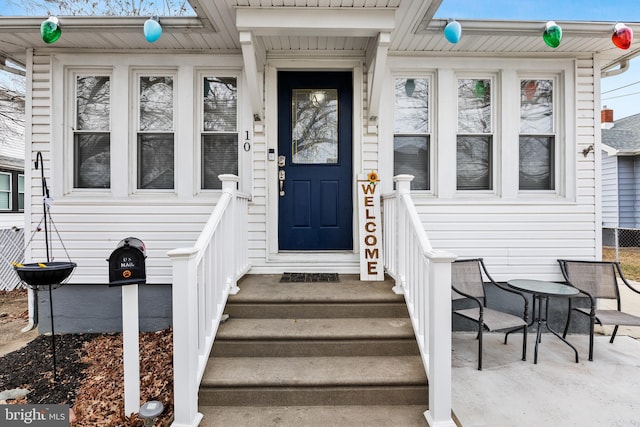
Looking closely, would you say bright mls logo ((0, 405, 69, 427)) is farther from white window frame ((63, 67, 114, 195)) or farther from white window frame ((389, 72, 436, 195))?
white window frame ((389, 72, 436, 195))

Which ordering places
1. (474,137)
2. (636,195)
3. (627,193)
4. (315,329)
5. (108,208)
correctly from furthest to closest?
(627,193) < (636,195) < (474,137) < (108,208) < (315,329)

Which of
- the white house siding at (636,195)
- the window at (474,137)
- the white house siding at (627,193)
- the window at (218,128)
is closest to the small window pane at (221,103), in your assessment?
the window at (218,128)

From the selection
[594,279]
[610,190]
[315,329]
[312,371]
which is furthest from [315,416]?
[610,190]

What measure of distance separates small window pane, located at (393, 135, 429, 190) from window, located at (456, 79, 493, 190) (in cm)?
38

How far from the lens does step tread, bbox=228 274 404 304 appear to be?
2773mm

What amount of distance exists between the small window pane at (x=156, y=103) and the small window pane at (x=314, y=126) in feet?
4.72

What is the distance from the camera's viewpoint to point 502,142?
12.1ft

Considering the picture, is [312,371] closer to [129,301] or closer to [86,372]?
[129,301]

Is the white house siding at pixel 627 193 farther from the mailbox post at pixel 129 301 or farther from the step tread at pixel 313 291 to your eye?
the mailbox post at pixel 129 301

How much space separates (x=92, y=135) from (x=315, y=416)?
12.4 feet

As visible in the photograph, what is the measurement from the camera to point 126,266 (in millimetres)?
2160

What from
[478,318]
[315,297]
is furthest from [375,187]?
[478,318]

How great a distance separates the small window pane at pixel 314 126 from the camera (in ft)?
12.3

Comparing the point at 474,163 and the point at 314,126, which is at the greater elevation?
the point at 314,126
